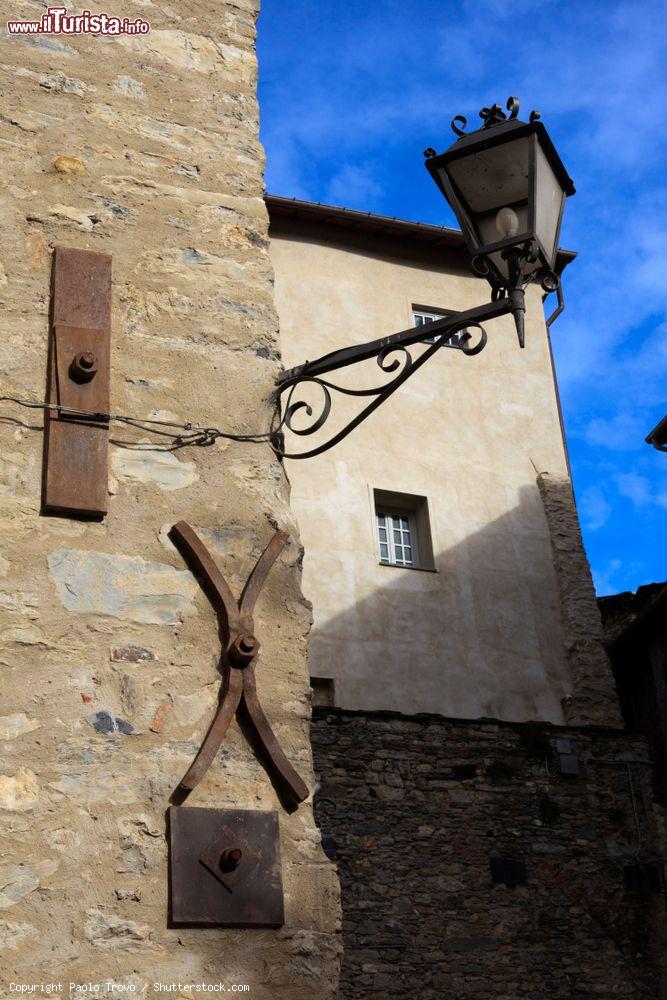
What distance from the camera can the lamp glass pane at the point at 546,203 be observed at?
4281 mm

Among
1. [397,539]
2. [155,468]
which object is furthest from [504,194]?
[397,539]

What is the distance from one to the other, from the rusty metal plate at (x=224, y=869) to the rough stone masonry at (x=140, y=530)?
4 cm

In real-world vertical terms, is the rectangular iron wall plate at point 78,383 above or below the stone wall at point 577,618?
below

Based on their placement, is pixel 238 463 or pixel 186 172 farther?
pixel 186 172

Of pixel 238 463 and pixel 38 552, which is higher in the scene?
pixel 238 463

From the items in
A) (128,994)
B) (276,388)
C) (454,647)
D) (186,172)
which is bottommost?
(128,994)

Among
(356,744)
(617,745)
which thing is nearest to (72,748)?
(356,744)

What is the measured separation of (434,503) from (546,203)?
9.63 m

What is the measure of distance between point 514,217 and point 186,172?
110cm

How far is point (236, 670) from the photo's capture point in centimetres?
350

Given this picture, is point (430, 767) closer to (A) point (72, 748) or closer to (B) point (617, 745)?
(B) point (617, 745)

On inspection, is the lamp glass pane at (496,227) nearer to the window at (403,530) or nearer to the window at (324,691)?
the window at (324,691)

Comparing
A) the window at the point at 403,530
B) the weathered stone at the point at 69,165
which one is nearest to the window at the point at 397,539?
the window at the point at 403,530

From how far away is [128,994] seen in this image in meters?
3.01
